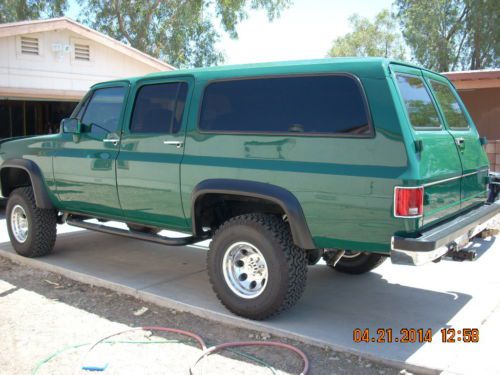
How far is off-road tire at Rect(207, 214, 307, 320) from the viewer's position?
13.5 feet

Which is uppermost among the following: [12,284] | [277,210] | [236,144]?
[236,144]

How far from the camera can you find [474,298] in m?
4.88

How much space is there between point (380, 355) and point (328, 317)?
0.83 m

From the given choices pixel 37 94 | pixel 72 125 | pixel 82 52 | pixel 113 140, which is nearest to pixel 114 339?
pixel 113 140

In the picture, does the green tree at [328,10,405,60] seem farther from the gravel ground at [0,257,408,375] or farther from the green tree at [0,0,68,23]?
the gravel ground at [0,257,408,375]

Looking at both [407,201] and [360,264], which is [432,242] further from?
[360,264]

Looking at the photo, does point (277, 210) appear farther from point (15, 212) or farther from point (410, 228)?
point (15, 212)

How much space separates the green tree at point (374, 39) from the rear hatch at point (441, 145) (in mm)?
39290

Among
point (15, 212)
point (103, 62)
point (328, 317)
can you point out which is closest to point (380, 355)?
A: point (328, 317)

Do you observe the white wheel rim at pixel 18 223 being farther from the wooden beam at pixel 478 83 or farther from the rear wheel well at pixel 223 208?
the wooden beam at pixel 478 83

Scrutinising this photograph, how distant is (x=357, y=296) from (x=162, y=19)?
2836cm

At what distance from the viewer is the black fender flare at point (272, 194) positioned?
3.95 metres

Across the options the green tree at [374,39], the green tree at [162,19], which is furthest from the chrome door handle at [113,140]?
the green tree at [374,39]

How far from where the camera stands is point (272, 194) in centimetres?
407
